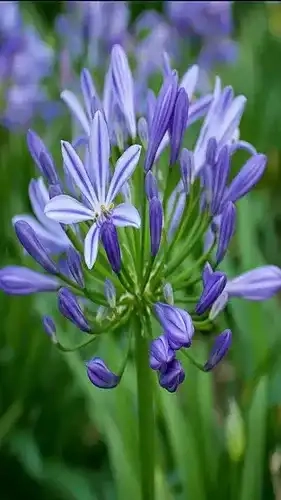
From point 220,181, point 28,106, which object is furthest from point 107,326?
point 28,106

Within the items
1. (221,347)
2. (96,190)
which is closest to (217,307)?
(221,347)

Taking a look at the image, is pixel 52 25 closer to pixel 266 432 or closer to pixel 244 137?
pixel 244 137

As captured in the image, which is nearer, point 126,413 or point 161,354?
point 161,354

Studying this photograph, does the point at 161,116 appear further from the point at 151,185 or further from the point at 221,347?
the point at 221,347

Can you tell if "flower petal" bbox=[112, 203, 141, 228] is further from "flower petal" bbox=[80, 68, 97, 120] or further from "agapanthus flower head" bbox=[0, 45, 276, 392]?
"flower petal" bbox=[80, 68, 97, 120]

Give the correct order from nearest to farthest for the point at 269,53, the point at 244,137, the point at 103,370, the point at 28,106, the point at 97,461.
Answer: the point at 103,370
the point at 97,461
the point at 28,106
the point at 244,137
the point at 269,53

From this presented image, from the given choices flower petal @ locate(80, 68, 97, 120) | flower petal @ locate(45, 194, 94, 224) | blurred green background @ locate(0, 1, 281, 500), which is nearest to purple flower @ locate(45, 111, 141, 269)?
flower petal @ locate(45, 194, 94, 224)
